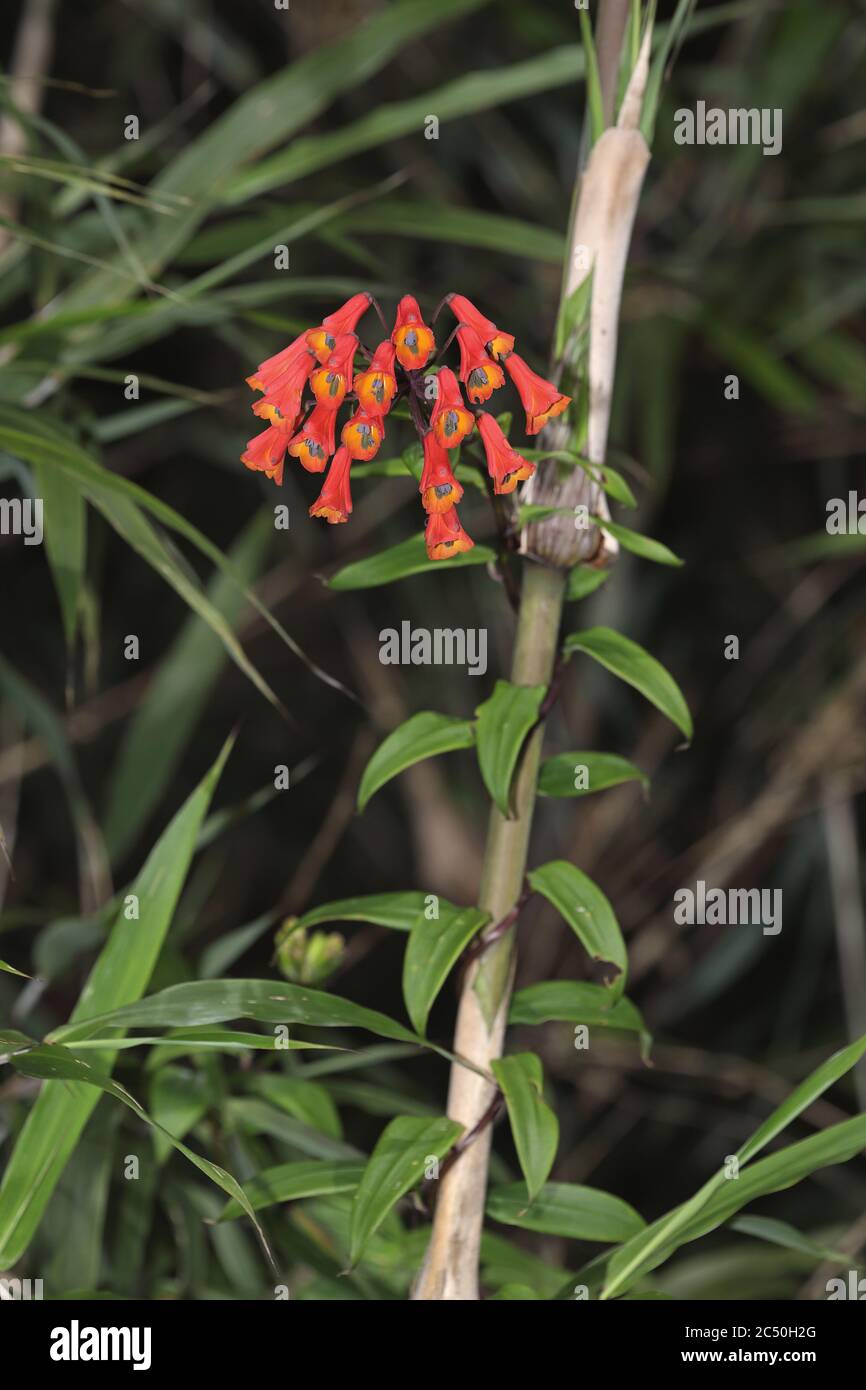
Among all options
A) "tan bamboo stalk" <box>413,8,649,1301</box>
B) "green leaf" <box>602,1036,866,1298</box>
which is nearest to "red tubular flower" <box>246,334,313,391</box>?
"tan bamboo stalk" <box>413,8,649,1301</box>

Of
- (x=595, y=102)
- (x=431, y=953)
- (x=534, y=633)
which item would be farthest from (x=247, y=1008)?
(x=595, y=102)

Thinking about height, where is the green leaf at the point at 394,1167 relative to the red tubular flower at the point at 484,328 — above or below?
below

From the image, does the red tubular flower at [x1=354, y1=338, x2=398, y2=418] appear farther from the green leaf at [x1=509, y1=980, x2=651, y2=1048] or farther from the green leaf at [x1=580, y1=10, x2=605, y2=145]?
the green leaf at [x1=509, y1=980, x2=651, y2=1048]

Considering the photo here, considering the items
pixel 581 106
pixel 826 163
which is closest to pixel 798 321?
pixel 826 163

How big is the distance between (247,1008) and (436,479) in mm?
199

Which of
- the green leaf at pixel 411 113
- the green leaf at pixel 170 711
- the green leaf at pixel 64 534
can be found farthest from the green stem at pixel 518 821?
the green leaf at pixel 170 711

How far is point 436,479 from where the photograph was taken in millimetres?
407

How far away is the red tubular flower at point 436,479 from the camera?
1.34 ft

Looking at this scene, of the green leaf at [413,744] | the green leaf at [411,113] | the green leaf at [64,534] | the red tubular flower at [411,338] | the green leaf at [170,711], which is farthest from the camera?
the green leaf at [170,711]

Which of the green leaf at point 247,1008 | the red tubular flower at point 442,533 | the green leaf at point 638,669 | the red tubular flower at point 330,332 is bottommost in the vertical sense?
the green leaf at point 247,1008

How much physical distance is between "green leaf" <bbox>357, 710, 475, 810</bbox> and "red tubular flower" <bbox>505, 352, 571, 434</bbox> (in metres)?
0.13

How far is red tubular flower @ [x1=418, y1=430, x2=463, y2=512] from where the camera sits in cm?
41

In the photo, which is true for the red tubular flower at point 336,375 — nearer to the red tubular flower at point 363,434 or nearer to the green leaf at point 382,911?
the red tubular flower at point 363,434

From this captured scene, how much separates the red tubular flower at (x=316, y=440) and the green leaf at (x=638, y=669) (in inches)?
5.6
